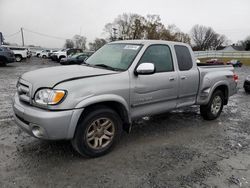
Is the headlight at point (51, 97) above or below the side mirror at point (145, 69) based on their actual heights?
below

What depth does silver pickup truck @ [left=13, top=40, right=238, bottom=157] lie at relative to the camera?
9.78 ft

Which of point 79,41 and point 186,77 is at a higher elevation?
point 79,41

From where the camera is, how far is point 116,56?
4.14 meters

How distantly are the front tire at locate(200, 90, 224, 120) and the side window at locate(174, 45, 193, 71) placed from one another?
123 cm

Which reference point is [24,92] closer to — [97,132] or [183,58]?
[97,132]

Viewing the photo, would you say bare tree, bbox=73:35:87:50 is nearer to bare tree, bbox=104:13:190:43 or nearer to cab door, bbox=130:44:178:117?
bare tree, bbox=104:13:190:43

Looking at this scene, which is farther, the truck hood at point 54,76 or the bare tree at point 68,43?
the bare tree at point 68,43

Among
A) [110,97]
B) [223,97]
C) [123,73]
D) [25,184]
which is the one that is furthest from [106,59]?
[223,97]

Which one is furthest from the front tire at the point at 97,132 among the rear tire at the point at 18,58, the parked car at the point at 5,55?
the rear tire at the point at 18,58

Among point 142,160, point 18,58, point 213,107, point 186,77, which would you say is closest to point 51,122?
point 142,160

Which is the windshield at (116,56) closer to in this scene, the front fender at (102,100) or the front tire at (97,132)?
the front fender at (102,100)

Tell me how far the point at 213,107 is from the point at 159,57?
2.30 m

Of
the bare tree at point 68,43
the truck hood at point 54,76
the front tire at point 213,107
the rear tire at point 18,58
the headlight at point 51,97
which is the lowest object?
the front tire at point 213,107

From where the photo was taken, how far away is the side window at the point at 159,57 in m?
4.01
